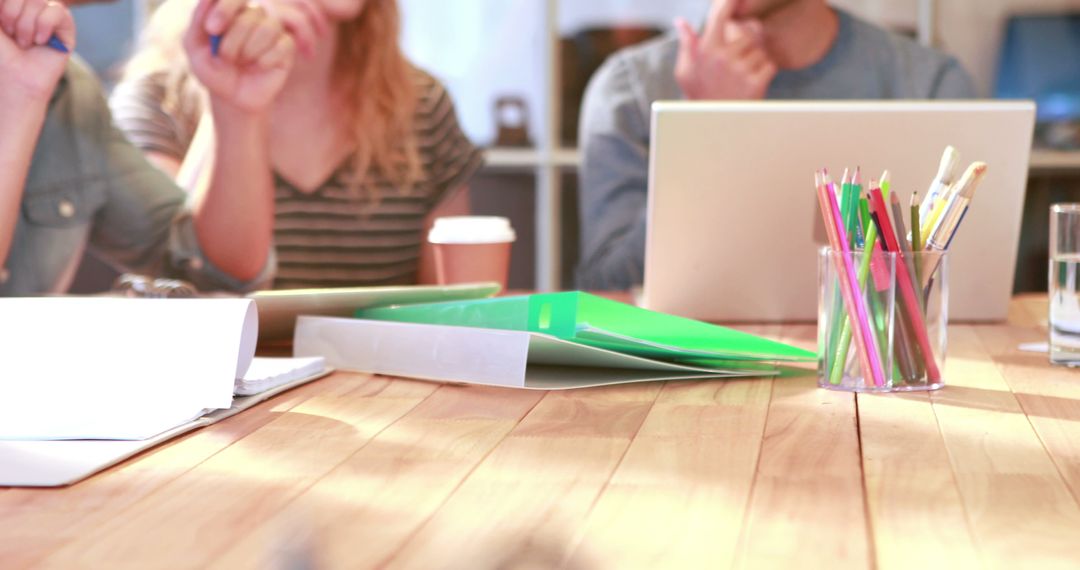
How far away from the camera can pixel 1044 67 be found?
3.14 m

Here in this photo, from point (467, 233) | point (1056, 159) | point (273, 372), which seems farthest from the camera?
point (1056, 159)

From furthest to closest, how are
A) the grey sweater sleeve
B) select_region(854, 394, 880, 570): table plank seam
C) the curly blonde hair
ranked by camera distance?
the curly blonde hair
the grey sweater sleeve
select_region(854, 394, 880, 570): table plank seam

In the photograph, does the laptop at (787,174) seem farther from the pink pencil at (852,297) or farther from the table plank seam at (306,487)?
the table plank seam at (306,487)

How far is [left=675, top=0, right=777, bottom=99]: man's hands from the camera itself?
93.9 inches

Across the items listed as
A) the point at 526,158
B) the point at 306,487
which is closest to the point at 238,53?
the point at 306,487

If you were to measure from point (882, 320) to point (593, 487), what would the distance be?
39 cm

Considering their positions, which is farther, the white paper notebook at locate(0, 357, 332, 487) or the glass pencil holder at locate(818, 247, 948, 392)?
the glass pencil holder at locate(818, 247, 948, 392)

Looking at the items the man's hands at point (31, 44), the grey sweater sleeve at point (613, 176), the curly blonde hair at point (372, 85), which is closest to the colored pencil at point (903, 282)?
the man's hands at point (31, 44)

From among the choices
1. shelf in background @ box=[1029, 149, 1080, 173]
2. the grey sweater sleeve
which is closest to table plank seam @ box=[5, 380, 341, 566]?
the grey sweater sleeve

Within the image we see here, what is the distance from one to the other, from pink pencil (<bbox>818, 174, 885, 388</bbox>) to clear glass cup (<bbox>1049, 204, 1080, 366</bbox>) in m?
0.23

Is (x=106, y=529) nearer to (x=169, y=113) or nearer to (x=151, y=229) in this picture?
(x=151, y=229)

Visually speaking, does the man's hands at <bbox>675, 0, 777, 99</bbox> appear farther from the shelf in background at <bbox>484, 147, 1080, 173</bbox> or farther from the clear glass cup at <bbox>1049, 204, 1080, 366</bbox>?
the clear glass cup at <bbox>1049, 204, 1080, 366</bbox>

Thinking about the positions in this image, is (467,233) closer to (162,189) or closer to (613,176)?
(162,189)

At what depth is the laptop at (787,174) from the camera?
4.14ft
